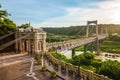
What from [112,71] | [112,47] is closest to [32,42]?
[112,71]

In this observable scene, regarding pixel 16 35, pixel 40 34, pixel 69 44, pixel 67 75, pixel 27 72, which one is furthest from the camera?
pixel 69 44

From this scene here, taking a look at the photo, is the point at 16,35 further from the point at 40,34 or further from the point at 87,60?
the point at 87,60

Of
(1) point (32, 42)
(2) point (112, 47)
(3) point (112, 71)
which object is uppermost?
(1) point (32, 42)

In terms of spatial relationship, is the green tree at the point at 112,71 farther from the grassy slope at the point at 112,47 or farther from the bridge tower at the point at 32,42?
the grassy slope at the point at 112,47

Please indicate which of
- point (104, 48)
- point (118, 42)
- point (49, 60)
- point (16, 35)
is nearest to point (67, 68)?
point (49, 60)

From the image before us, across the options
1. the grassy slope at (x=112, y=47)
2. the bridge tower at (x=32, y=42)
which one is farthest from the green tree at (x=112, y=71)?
the grassy slope at (x=112, y=47)

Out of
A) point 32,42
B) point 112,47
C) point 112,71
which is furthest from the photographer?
point 112,47

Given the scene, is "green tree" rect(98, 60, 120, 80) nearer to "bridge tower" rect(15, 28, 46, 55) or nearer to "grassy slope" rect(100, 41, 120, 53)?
"bridge tower" rect(15, 28, 46, 55)

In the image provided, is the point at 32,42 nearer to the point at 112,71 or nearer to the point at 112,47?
the point at 112,71
